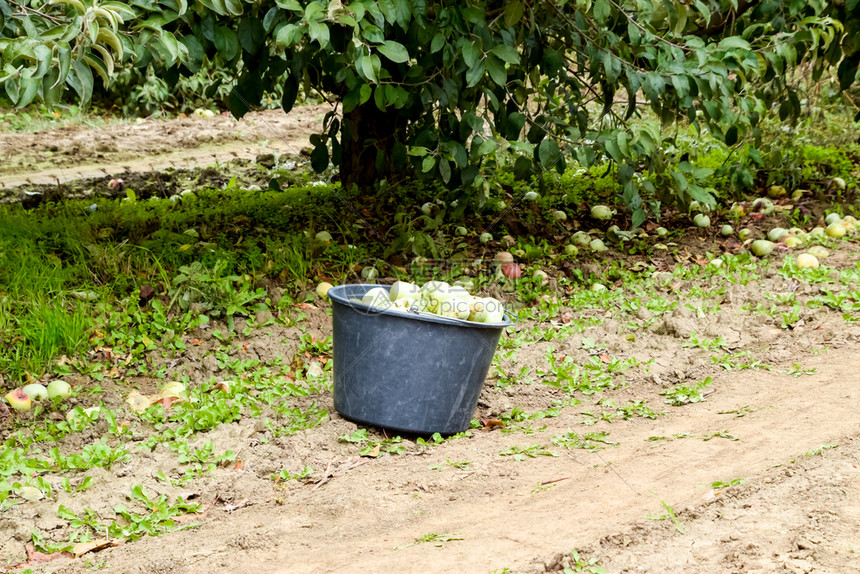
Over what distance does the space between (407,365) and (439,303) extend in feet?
0.82

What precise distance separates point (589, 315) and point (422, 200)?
160 centimetres

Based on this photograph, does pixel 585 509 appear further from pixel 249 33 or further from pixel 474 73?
pixel 249 33

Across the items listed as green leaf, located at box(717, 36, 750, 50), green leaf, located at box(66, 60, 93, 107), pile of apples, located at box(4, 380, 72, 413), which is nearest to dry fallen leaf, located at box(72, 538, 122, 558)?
pile of apples, located at box(4, 380, 72, 413)

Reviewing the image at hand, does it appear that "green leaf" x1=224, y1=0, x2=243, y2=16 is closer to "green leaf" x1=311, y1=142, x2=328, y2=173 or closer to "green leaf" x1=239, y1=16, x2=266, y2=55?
"green leaf" x1=239, y1=16, x2=266, y2=55

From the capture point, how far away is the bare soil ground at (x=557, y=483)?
6.46 feet

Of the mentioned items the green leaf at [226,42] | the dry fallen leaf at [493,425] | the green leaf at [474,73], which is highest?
the green leaf at [474,73]

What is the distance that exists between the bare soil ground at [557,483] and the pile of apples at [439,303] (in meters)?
0.48

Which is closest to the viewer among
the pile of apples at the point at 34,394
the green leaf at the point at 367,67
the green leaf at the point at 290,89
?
the green leaf at the point at 367,67

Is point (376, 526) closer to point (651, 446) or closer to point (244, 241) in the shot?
point (651, 446)

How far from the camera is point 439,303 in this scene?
2879 mm

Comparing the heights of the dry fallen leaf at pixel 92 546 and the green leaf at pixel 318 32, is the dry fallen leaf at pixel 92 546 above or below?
below

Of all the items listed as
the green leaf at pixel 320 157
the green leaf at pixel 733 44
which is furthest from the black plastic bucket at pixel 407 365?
the green leaf at pixel 733 44

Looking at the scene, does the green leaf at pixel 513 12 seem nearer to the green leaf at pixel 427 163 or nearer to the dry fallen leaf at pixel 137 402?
the green leaf at pixel 427 163

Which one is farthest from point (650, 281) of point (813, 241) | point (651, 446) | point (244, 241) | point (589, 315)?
point (244, 241)
